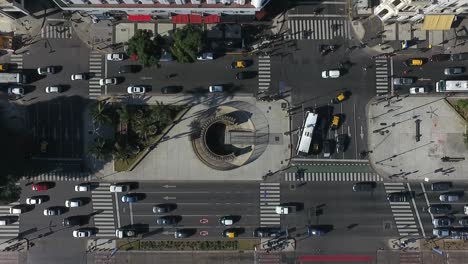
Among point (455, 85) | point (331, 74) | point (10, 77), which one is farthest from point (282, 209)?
point (10, 77)

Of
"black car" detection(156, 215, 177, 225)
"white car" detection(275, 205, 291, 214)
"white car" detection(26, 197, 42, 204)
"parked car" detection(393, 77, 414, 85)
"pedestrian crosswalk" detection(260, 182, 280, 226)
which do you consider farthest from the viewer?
"parked car" detection(393, 77, 414, 85)

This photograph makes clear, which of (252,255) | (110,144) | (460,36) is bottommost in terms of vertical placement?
(252,255)

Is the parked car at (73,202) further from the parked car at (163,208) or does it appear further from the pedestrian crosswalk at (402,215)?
the pedestrian crosswalk at (402,215)

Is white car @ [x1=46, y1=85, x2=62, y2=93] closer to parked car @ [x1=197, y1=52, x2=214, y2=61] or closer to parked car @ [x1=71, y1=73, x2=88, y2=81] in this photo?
parked car @ [x1=71, y1=73, x2=88, y2=81]

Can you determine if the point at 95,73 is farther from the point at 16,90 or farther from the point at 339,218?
the point at 339,218

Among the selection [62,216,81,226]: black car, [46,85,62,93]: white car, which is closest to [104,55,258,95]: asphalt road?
[46,85,62,93]: white car

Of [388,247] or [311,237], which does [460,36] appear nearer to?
[388,247]

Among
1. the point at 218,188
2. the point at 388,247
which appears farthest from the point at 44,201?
the point at 388,247
